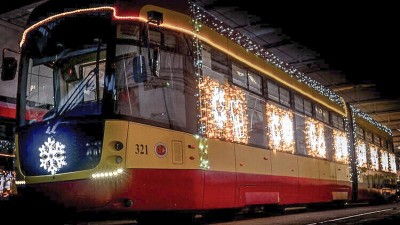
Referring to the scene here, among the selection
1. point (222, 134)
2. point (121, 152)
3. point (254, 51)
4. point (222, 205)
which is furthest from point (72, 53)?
point (254, 51)

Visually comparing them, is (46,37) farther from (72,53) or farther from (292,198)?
(292,198)

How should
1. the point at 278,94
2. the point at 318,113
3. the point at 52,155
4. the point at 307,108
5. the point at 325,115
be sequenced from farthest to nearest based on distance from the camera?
the point at 325,115
the point at 318,113
the point at 307,108
the point at 278,94
the point at 52,155

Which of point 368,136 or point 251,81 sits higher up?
point 251,81

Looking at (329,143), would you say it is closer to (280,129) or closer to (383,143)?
(280,129)

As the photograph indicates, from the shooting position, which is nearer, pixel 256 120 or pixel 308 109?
pixel 256 120

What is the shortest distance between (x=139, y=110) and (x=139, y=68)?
2.19 feet

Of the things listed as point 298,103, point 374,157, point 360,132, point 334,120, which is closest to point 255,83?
point 298,103

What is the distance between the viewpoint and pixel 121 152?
5.88m

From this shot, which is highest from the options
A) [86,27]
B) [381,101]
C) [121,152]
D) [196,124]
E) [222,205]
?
[381,101]

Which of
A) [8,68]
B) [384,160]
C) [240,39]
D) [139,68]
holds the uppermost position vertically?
[240,39]

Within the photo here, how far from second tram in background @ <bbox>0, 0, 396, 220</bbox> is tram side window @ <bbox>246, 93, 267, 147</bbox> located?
40 mm

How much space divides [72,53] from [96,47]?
0.52m

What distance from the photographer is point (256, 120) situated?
890cm

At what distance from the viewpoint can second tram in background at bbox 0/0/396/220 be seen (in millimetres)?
5949
